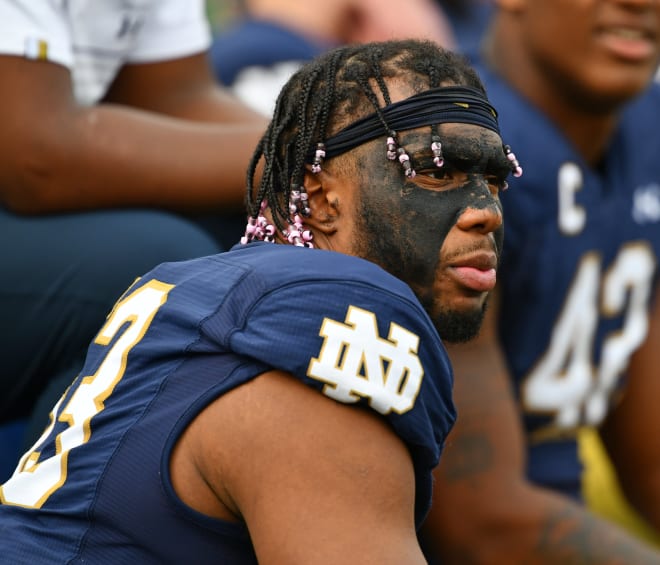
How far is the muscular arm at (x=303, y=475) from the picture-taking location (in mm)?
1604

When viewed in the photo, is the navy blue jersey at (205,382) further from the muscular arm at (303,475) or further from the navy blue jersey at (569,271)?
the navy blue jersey at (569,271)

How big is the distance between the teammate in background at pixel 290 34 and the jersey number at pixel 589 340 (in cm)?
91

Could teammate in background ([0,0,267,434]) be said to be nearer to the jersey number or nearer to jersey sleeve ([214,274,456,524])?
jersey sleeve ([214,274,456,524])

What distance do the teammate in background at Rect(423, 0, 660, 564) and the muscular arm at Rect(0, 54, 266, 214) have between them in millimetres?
828

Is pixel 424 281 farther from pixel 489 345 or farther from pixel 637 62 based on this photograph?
pixel 637 62

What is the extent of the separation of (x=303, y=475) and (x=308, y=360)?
0.49ft

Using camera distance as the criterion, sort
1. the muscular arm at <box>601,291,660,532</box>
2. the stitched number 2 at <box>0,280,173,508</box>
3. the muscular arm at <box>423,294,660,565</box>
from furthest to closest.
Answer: the muscular arm at <box>601,291,660,532</box> → the muscular arm at <box>423,294,660,565</box> → the stitched number 2 at <box>0,280,173,508</box>

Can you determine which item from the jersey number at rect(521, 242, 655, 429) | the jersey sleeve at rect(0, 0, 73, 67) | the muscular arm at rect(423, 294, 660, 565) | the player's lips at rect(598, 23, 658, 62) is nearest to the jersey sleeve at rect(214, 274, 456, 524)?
the jersey sleeve at rect(0, 0, 73, 67)

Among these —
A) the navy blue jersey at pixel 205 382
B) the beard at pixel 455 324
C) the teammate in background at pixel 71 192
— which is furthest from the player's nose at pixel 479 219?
the teammate in background at pixel 71 192

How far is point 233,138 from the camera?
2.57 metres

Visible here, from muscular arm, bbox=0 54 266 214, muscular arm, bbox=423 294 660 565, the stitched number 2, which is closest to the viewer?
the stitched number 2

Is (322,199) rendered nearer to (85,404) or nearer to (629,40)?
(85,404)

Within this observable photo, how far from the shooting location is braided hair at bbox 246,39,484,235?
6.72 ft

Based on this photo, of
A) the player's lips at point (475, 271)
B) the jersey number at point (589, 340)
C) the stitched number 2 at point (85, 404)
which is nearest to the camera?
the stitched number 2 at point (85, 404)
